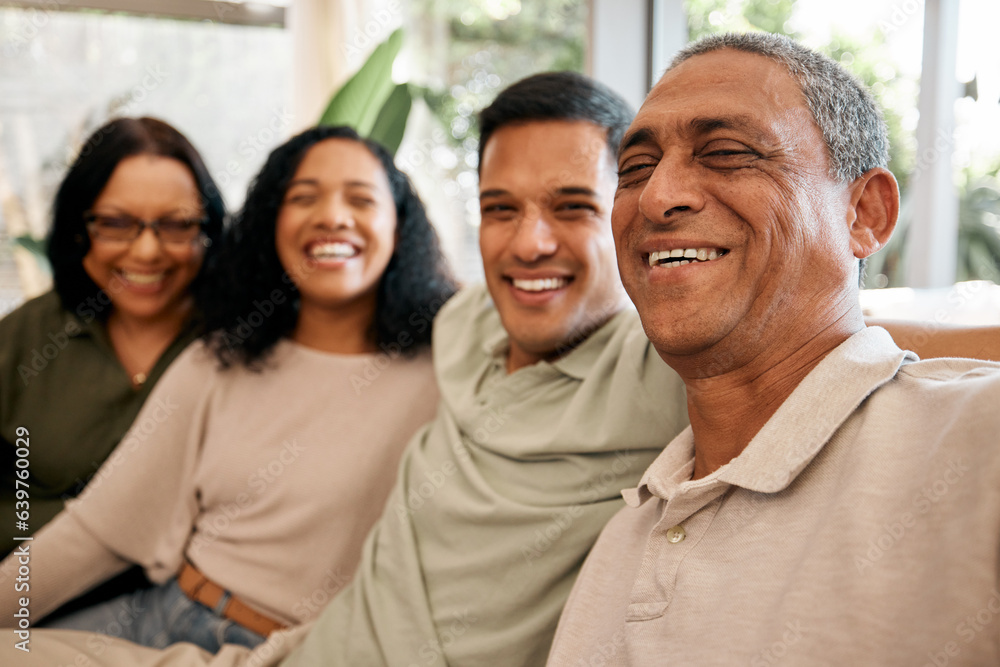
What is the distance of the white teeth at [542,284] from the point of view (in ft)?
4.92

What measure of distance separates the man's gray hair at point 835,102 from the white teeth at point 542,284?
1.79 feet

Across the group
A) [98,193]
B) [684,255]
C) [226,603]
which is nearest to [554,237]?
[684,255]

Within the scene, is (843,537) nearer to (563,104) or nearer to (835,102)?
(835,102)

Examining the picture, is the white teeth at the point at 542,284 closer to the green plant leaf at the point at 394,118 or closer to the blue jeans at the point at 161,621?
the blue jeans at the point at 161,621

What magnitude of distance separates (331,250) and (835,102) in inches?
48.2

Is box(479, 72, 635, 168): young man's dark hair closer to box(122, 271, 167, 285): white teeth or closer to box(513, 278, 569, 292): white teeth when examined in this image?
box(513, 278, 569, 292): white teeth

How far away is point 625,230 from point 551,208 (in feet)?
1.36

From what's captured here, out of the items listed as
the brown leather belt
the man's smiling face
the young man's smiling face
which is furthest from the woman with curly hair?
the man's smiling face

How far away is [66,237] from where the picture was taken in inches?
88.3

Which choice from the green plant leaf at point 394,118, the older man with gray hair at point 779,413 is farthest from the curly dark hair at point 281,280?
the older man with gray hair at point 779,413

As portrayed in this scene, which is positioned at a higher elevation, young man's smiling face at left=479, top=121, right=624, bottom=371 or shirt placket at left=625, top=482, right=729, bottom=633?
young man's smiling face at left=479, top=121, right=624, bottom=371

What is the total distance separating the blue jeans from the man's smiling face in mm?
1278

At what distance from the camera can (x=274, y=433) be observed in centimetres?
185

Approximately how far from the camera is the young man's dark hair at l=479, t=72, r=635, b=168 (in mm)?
1555
